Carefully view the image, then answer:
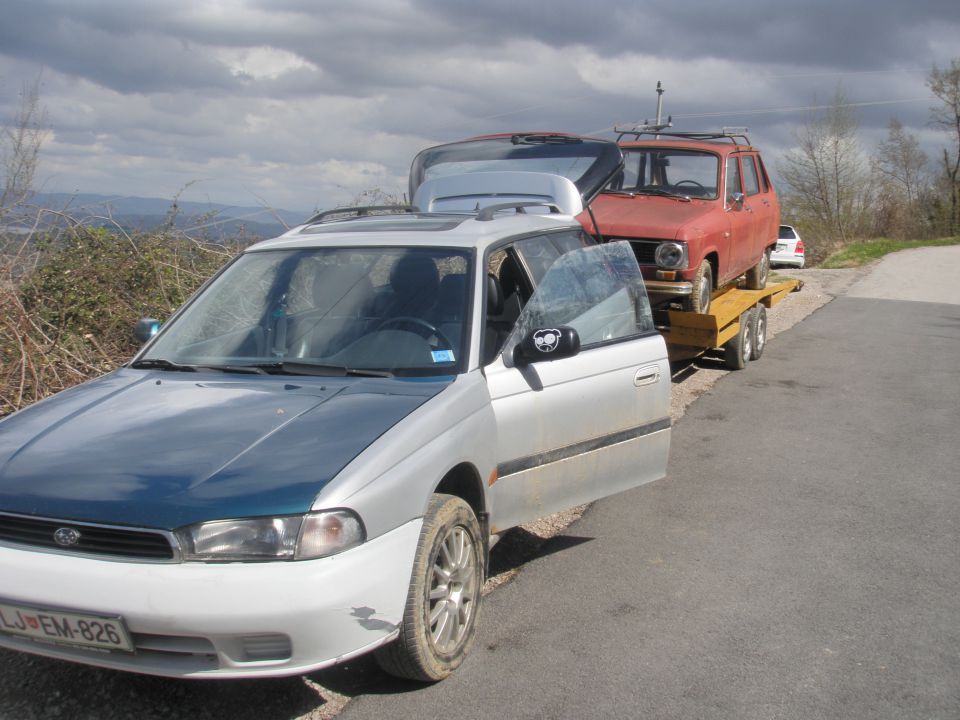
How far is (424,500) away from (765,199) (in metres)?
10.1

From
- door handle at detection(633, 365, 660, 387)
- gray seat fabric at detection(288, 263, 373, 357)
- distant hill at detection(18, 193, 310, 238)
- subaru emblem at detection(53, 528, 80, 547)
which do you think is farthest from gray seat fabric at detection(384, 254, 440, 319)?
distant hill at detection(18, 193, 310, 238)

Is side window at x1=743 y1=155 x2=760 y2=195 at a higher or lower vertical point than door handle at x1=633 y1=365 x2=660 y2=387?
higher

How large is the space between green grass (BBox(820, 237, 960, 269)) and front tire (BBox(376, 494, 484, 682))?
85.9 feet

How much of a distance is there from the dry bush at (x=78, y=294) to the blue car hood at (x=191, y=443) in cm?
299

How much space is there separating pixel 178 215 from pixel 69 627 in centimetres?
700

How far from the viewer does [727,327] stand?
10.3 m

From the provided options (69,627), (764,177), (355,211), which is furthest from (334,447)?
(764,177)

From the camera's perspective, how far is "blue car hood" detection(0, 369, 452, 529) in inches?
122

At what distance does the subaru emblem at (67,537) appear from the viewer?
311 centimetres

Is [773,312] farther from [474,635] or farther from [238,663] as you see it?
[238,663]

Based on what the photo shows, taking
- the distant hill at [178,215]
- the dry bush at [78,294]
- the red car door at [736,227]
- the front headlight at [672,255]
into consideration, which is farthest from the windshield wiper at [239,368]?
the red car door at [736,227]

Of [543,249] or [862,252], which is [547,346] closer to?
[543,249]

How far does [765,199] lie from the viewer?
40.5ft

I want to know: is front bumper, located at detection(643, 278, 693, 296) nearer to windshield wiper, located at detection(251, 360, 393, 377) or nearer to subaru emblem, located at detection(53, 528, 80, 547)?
windshield wiper, located at detection(251, 360, 393, 377)
